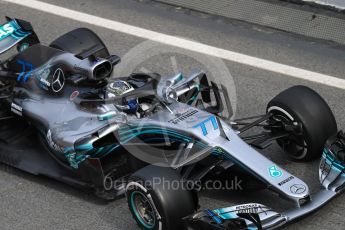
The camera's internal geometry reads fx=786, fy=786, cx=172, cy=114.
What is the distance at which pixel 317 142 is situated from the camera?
6.26 m

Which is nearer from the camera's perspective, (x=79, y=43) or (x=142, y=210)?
(x=142, y=210)

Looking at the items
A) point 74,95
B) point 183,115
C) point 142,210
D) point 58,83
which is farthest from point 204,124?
point 58,83

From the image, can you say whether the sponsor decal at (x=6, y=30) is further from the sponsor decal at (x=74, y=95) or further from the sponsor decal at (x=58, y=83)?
the sponsor decal at (x=74, y=95)

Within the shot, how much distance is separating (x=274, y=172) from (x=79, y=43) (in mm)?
2713

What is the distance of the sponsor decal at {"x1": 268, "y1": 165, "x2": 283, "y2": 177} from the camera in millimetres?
5617

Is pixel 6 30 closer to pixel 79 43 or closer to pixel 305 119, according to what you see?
pixel 79 43

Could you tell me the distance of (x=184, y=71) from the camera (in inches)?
329

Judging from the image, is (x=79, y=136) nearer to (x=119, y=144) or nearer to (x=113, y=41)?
(x=119, y=144)

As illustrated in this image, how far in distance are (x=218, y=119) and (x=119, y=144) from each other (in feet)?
2.63

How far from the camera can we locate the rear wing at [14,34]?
23.5 feet

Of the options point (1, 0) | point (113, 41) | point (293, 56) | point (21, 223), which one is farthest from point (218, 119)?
point (1, 0)

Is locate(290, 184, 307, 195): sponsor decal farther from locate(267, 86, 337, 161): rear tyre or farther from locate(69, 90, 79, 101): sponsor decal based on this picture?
locate(69, 90, 79, 101): sponsor decal

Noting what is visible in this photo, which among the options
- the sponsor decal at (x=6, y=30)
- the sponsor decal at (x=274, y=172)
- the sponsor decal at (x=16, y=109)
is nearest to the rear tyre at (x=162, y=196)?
the sponsor decal at (x=274, y=172)

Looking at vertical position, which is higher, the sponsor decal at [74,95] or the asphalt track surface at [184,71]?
the sponsor decal at [74,95]
